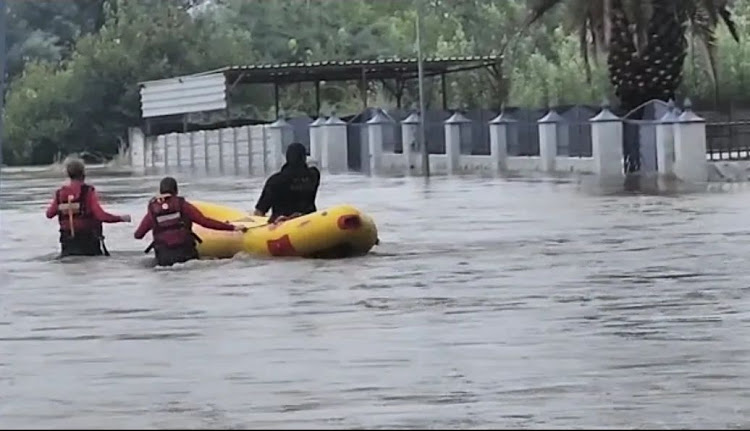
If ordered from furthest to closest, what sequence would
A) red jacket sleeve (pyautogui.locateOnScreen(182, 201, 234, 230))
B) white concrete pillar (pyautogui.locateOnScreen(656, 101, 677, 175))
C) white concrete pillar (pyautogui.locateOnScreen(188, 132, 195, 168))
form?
white concrete pillar (pyautogui.locateOnScreen(188, 132, 195, 168))
white concrete pillar (pyautogui.locateOnScreen(656, 101, 677, 175))
red jacket sleeve (pyautogui.locateOnScreen(182, 201, 234, 230))

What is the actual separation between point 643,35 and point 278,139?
2348cm

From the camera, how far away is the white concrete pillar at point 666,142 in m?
42.0

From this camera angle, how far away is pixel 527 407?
10469 mm

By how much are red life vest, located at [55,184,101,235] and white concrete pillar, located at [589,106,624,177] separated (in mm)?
23778

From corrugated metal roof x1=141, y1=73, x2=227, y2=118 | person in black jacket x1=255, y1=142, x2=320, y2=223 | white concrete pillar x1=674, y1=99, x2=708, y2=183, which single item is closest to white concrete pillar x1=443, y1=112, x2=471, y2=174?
corrugated metal roof x1=141, y1=73, x2=227, y2=118

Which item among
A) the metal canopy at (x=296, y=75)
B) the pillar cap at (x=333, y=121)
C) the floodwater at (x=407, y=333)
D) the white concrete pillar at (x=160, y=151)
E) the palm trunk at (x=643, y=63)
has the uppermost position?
the metal canopy at (x=296, y=75)

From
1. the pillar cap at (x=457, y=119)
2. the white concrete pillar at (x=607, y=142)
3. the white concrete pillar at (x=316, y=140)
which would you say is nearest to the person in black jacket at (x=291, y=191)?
the white concrete pillar at (x=607, y=142)

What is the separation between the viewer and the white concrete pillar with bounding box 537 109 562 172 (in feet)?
160

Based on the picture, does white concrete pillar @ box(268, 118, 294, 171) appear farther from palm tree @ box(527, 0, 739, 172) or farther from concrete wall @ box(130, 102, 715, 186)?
palm tree @ box(527, 0, 739, 172)

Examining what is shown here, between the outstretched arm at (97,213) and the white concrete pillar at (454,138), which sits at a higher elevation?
the white concrete pillar at (454,138)

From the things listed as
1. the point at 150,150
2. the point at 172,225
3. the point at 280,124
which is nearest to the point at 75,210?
the point at 172,225

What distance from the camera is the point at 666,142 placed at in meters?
42.6

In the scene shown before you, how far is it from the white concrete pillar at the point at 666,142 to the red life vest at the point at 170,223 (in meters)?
22.5

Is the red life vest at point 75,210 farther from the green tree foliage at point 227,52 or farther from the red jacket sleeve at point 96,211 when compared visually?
the green tree foliage at point 227,52
